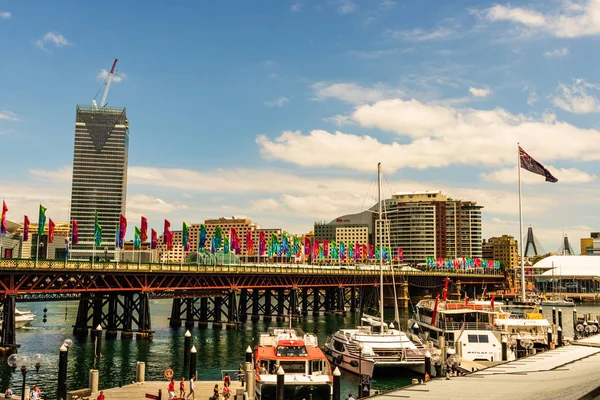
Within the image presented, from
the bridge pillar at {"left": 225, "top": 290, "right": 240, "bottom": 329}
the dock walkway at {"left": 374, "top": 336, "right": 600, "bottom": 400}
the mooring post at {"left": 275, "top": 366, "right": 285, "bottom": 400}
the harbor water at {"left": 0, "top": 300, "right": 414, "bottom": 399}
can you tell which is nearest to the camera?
the dock walkway at {"left": 374, "top": 336, "right": 600, "bottom": 400}

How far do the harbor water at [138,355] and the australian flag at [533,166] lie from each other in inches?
1444

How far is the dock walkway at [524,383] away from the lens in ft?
105

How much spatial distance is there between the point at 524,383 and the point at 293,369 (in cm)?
1673

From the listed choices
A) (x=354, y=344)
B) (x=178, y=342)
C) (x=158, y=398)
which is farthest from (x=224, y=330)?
(x=158, y=398)

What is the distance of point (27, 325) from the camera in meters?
98.2

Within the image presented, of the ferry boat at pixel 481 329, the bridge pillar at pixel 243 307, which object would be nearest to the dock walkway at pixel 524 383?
the ferry boat at pixel 481 329

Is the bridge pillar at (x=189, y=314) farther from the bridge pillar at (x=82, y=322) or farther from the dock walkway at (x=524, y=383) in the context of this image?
the dock walkway at (x=524, y=383)

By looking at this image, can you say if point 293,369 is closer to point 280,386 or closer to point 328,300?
point 280,386

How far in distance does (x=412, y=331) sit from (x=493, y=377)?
39.4 metres

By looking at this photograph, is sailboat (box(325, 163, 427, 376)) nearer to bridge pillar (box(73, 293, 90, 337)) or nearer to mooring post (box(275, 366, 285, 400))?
mooring post (box(275, 366, 285, 400))

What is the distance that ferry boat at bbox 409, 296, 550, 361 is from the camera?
195ft

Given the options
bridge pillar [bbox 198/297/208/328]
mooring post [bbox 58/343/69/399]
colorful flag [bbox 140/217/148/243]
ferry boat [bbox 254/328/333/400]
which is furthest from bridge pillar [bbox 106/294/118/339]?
mooring post [bbox 58/343/69/399]

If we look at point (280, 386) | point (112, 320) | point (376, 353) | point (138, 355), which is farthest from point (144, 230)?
point (280, 386)

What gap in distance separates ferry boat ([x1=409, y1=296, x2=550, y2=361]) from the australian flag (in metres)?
18.4
